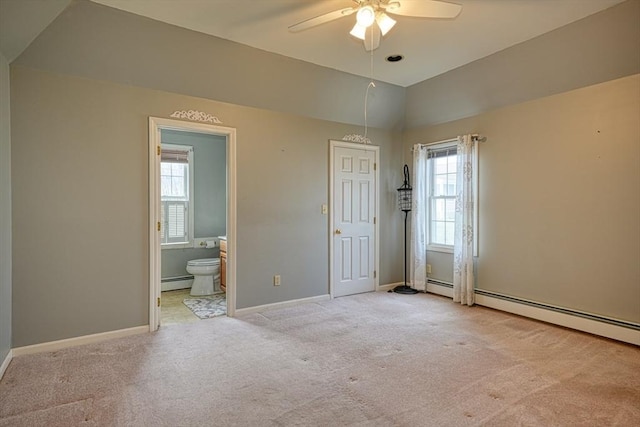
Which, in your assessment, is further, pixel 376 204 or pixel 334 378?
pixel 376 204

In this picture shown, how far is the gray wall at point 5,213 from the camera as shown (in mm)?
2715

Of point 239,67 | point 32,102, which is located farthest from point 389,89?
point 32,102

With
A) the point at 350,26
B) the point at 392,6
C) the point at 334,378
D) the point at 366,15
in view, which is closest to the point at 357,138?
the point at 350,26

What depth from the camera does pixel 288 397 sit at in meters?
2.38

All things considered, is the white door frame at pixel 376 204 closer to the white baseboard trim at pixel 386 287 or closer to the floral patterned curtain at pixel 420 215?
the white baseboard trim at pixel 386 287

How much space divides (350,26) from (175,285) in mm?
4444

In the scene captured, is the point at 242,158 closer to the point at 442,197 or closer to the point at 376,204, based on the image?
Result: the point at 376,204

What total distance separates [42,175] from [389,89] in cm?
406

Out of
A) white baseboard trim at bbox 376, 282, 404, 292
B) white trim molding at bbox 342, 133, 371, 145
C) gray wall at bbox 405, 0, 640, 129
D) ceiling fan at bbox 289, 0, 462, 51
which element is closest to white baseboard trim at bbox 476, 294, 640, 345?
white baseboard trim at bbox 376, 282, 404, 292

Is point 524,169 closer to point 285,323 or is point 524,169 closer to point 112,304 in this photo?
point 285,323

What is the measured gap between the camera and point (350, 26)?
330 cm

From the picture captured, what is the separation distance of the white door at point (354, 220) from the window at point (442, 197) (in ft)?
2.70

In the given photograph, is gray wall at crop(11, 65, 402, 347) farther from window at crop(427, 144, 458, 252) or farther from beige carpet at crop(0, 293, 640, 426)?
window at crop(427, 144, 458, 252)

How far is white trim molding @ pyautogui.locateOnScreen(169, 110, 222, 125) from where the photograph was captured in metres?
3.73
